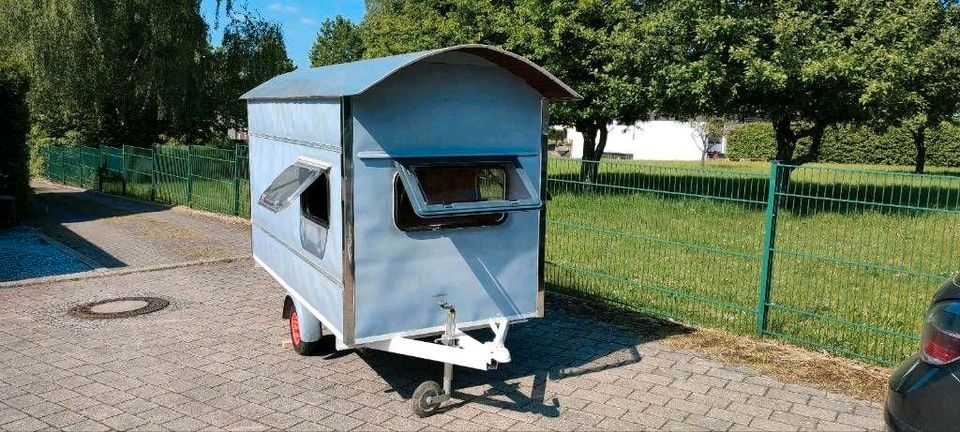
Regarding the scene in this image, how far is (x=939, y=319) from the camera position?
324 centimetres

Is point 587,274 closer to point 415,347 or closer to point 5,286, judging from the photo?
A: point 415,347

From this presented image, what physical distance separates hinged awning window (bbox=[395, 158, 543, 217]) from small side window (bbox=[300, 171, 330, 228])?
2.31ft

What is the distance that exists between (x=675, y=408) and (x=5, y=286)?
26.4 feet

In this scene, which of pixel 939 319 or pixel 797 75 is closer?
pixel 939 319

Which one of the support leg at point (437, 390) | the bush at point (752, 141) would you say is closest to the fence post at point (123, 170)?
the support leg at point (437, 390)

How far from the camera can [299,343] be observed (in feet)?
20.6

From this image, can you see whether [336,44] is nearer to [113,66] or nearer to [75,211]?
[113,66]

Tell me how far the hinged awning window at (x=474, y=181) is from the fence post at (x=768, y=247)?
8.23 feet

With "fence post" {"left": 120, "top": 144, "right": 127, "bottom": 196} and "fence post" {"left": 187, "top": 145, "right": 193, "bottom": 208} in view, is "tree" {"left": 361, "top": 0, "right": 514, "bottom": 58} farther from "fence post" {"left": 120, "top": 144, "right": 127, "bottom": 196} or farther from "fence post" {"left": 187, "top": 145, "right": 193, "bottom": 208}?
"fence post" {"left": 120, "top": 144, "right": 127, "bottom": 196}

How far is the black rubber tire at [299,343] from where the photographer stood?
244 inches

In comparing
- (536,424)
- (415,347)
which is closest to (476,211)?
(415,347)

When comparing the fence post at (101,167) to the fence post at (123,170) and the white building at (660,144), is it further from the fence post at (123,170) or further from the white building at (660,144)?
the white building at (660,144)

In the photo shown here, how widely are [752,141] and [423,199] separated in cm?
3925

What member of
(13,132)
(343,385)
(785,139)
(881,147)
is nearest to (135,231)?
(13,132)
